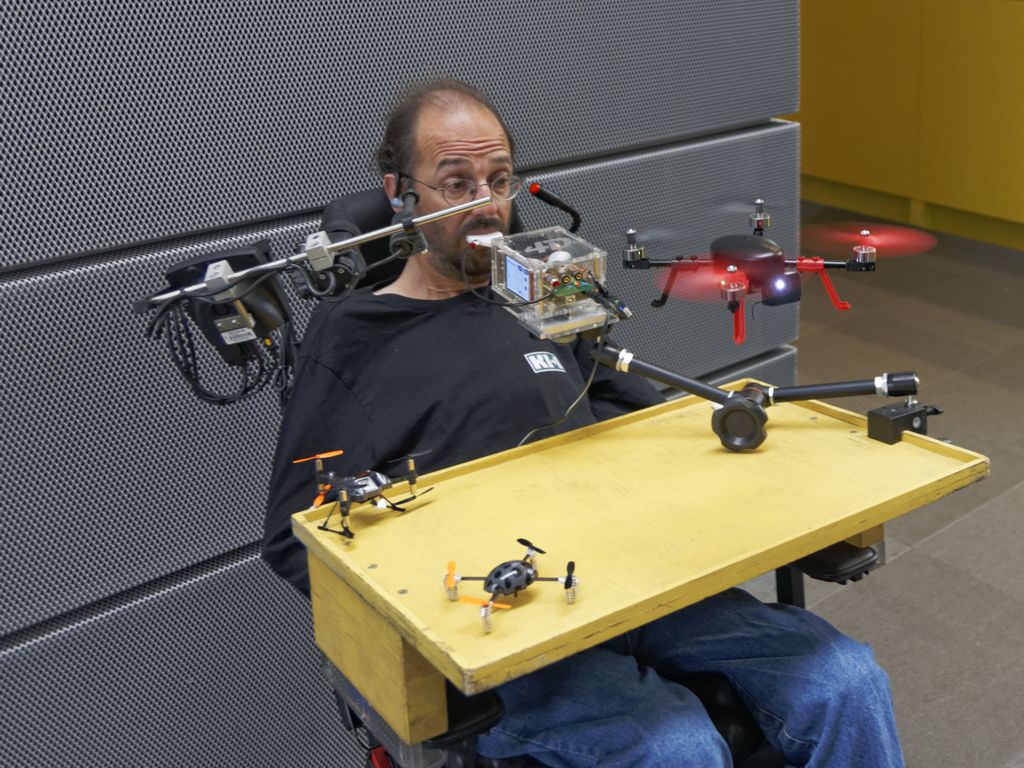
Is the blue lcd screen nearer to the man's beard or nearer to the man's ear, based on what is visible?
the man's beard

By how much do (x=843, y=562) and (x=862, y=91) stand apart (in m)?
4.42

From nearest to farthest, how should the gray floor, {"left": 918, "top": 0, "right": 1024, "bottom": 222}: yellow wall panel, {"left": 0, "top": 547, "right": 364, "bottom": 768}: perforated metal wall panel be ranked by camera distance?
{"left": 0, "top": 547, "right": 364, "bottom": 768}: perforated metal wall panel
the gray floor
{"left": 918, "top": 0, "right": 1024, "bottom": 222}: yellow wall panel

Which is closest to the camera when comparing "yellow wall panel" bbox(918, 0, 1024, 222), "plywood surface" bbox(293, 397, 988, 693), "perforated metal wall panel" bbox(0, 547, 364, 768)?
Result: "plywood surface" bbox(293, 397, 988, 693)

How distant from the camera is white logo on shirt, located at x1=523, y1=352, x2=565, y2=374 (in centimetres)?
175

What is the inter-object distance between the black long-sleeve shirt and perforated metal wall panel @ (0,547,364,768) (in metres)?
0.44

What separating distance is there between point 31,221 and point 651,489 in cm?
99

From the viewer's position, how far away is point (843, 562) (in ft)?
5.12

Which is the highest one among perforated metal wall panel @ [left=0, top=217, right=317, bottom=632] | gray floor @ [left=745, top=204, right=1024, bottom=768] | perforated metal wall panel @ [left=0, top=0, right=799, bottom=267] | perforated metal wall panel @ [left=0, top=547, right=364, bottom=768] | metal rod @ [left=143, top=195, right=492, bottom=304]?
perforated metal wall panel @ [left=0, top=0, right=799, bottom=267]

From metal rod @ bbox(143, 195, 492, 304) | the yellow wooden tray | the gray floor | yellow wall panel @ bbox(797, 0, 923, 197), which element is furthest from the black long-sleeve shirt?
yellow wall panel @ bbox(797, 0, 923, 197)

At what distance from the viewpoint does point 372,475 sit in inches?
57.0

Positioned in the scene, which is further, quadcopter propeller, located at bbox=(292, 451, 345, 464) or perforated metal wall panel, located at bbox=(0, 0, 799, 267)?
perforated metal wall panel, located at bbox=(0, 0, 799, 267)

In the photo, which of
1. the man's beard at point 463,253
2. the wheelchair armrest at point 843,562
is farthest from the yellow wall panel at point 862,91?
the wheelchair armrest at point 843,562

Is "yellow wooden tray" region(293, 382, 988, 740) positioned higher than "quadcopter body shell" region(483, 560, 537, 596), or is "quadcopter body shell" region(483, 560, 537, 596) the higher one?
"quadcopter body shell" region(483, 560, 537, 596)

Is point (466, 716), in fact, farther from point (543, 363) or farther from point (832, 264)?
point (832, 264)
